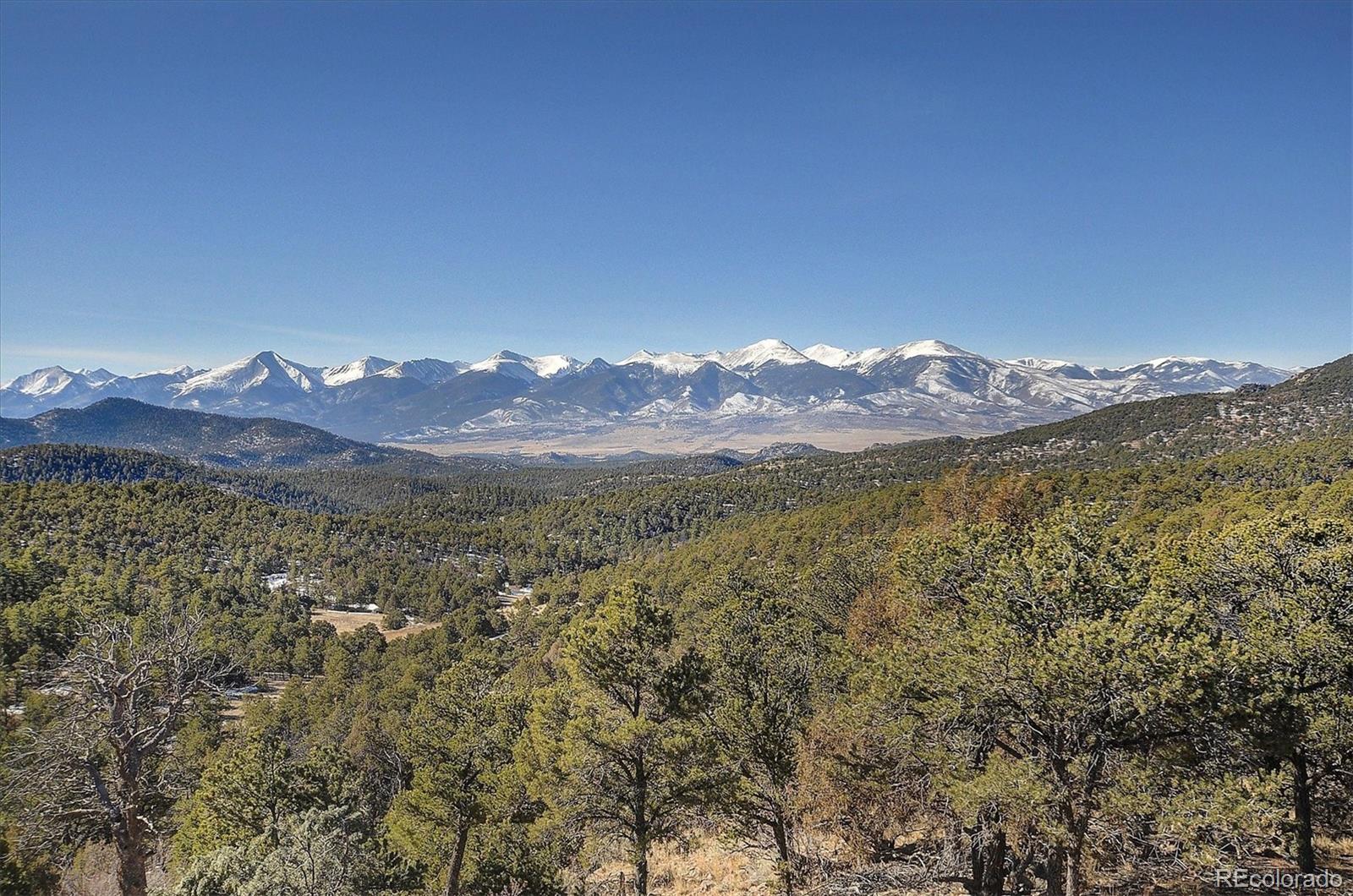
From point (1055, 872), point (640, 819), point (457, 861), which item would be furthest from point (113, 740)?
point (1055, 872)

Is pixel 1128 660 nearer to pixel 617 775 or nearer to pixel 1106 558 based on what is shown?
pixel 1106 558

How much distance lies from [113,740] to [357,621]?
12189cm

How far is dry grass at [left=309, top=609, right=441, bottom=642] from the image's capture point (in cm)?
11369

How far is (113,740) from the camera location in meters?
14.5

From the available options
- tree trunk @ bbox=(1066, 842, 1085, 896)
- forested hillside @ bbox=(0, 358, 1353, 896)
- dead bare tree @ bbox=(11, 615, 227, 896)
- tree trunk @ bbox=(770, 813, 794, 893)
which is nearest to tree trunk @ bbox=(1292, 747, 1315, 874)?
forested hillside @ bbox=(0, 358, 1353, 896)

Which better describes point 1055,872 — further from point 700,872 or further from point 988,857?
point 700,872

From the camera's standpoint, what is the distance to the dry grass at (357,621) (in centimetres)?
11369

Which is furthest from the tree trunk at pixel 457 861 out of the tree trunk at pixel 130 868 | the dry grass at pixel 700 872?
the tree trunk at pixel 130 868

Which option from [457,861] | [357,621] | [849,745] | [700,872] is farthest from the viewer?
[357,621]

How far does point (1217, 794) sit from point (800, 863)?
1389cm

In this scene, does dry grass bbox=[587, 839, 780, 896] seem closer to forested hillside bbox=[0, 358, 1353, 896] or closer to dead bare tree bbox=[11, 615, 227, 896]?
forested hillside bbox=[0, 358, 1353, 896]

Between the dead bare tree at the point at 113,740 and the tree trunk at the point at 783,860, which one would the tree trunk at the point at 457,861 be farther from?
the tree trunk at the point at 783,860

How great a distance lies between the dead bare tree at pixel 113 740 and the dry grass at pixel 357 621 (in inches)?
3999

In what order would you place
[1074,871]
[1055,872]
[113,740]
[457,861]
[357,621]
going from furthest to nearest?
[357,621] < [457,861] < [113,740] < [1055,872] < [1074,871]
